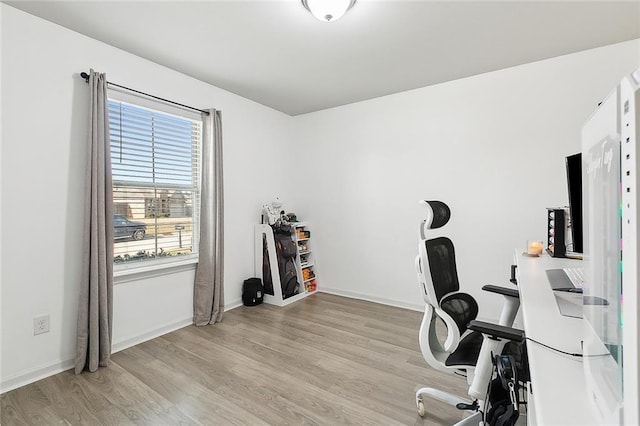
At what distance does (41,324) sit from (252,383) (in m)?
1.55

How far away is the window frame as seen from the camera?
248 centimetres

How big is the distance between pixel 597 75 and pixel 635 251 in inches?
123

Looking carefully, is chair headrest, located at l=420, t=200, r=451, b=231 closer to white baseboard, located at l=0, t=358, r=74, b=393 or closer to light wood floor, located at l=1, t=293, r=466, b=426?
light wood floor, located at l=1, t=293, r=466, b=426

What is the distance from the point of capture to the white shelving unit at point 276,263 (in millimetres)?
3572

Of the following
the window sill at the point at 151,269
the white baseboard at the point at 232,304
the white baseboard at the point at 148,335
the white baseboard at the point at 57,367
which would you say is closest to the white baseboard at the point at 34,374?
the white baseboard at the point at 57,367

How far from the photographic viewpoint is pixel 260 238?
3.71 meters

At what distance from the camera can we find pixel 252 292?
3.45m

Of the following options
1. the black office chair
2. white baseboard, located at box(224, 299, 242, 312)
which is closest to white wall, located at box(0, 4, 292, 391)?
white baseboard, located at box(224, 299, 242, 312)

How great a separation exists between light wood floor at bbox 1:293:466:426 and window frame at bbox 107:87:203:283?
1.99 feet

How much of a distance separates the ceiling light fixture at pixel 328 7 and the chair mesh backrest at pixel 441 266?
1.53 meters

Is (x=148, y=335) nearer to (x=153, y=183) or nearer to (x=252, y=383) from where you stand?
(x=252, y=383)

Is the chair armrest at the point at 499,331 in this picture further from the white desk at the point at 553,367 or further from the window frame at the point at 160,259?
the window frame at the point at 160,259

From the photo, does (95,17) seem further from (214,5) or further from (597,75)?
(597,75)

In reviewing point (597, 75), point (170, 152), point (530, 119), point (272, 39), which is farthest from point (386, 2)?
point (170, 152)
